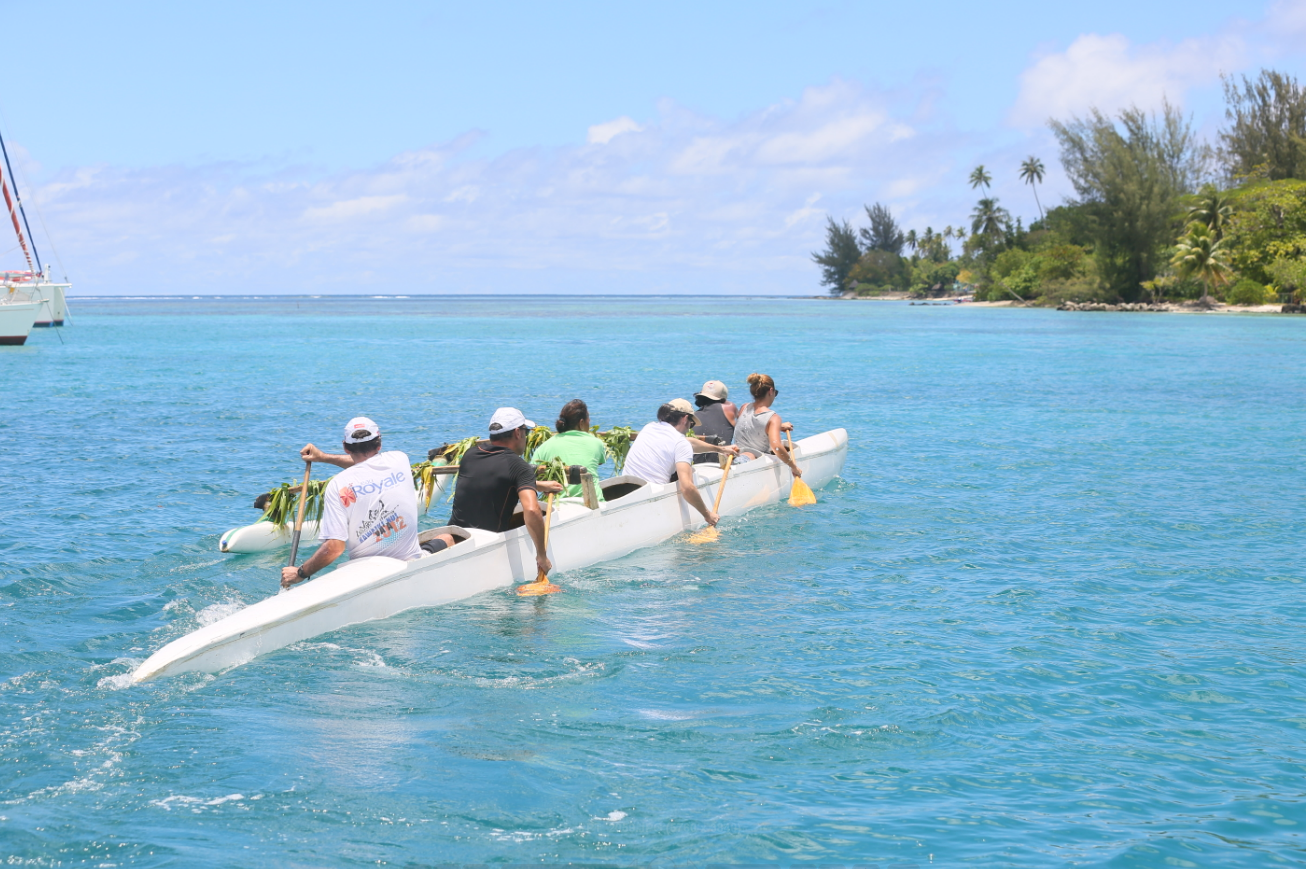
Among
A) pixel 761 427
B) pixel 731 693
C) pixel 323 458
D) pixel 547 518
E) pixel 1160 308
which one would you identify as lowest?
pixel 1160 308

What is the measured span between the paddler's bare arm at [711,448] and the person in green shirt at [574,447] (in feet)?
7.12

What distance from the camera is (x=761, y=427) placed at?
13438 mm

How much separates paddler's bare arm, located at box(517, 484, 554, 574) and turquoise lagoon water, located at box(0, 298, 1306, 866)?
1.15 feet

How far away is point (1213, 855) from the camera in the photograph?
4.93 m

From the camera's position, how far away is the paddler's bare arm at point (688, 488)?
11.3 m

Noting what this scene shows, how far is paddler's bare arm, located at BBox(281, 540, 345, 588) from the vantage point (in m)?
7.58

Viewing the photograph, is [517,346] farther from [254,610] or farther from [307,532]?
[254,610]

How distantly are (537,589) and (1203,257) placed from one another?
8228 centimetres

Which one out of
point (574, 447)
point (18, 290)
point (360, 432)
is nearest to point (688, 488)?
point (574, 447)

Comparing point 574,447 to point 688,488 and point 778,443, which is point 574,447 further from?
point 778,443

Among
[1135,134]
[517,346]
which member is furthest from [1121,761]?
[1135,134]

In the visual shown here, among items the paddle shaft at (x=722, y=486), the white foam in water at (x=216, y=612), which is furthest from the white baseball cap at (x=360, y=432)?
the paddle shaft at (x=722, y=486)

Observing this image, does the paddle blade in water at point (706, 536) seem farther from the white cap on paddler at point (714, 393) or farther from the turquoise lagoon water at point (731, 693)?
the white cap on paddler at point (714, 393)

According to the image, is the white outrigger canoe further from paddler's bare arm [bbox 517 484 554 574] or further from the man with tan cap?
the man with tan cap
